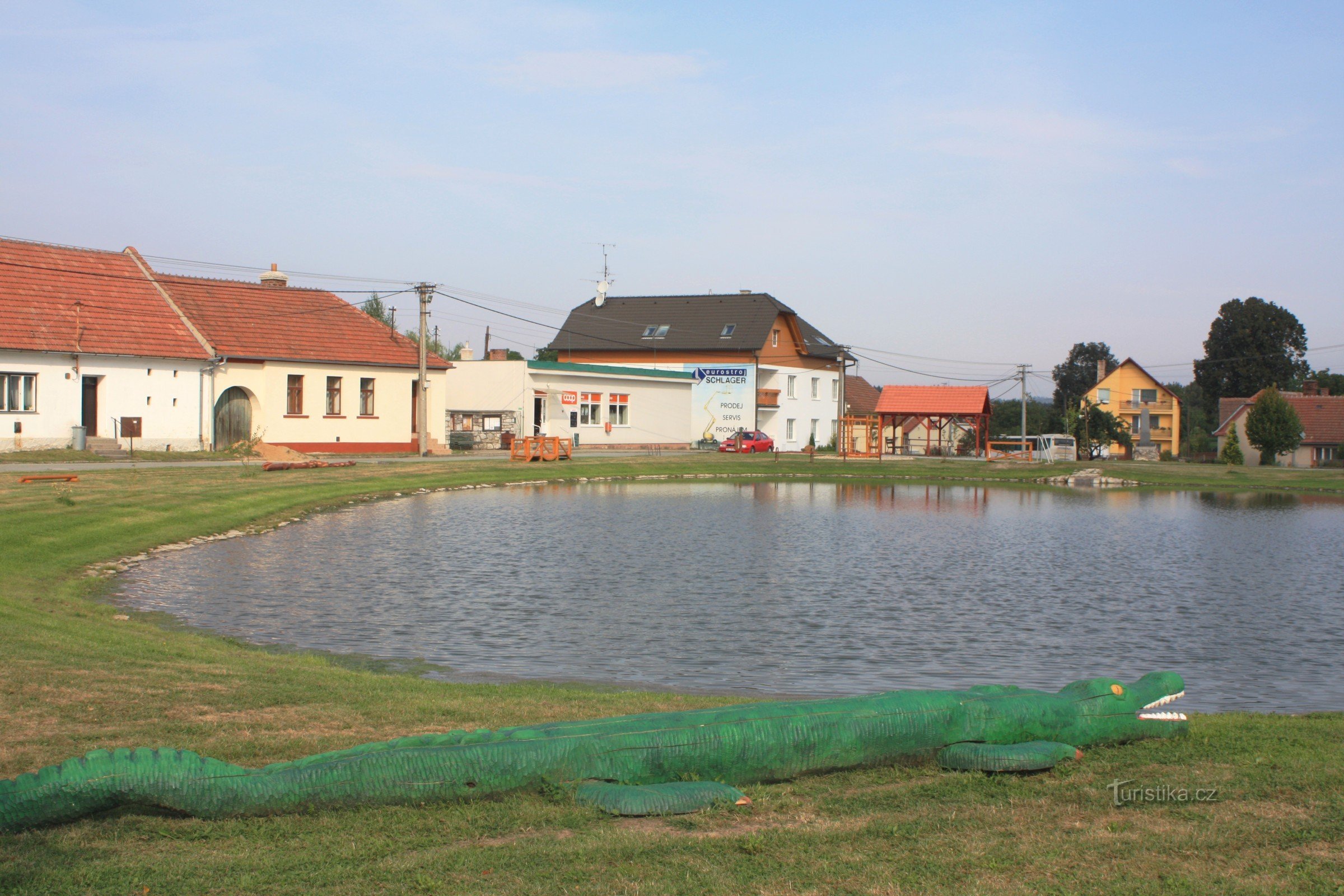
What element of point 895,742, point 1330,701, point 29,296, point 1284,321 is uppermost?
point 1284,321

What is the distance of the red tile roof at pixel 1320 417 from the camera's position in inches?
3159

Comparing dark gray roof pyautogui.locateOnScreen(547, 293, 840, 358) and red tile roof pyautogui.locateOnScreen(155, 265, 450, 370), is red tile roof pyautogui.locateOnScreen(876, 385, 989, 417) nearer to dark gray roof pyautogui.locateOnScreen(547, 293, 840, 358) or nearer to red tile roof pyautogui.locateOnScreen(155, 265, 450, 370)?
dark gray roof pyautogui.locateOnScreen(547, 293, 840, 358)

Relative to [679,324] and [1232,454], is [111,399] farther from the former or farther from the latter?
[1232,454]

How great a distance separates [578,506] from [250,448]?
1581 cm

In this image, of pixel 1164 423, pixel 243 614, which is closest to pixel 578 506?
pixel 243 614

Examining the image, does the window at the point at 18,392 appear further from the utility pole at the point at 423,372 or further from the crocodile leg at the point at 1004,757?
the crocodile leg at the point at 1004,757

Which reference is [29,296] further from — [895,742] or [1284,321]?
[1284,321]

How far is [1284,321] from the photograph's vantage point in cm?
10206

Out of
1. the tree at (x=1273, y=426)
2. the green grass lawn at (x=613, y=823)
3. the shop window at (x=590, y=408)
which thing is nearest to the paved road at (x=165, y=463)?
the shop window at (x=590, y=408)

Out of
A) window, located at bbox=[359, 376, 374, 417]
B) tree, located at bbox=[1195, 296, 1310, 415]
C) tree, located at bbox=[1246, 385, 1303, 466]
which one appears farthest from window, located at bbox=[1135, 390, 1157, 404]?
window, located at bbox=[359, 376, 374, 417]

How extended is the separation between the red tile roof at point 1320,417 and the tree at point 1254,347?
17097 millimetres

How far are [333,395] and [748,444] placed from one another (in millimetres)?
26690

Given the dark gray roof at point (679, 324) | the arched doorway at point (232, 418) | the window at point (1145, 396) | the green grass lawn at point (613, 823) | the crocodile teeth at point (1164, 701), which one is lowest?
the green grass lawn at point (613, 823)

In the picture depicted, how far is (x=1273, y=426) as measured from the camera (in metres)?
71.9
